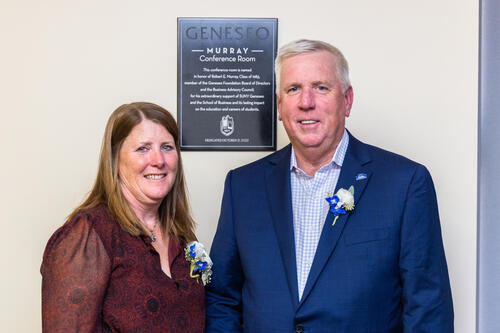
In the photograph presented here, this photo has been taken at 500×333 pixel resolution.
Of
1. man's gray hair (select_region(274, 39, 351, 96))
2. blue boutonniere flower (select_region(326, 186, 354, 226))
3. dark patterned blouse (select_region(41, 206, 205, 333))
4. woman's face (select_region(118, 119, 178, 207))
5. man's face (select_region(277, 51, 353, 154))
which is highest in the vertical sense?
man's gray hair (select_region(274, 39, 351, 96))

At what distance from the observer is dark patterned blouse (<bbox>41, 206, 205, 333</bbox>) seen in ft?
5.91

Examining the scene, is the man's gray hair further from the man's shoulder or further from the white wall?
the white wall

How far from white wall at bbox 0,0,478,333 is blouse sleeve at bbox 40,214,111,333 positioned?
0.96m

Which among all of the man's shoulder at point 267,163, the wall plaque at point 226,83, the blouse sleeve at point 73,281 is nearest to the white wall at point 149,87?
the wall plaque at point 226,83

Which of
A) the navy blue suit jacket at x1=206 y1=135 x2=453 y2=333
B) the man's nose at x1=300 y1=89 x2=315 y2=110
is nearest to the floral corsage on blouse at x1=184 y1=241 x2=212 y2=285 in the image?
the navy blue suit jacket at x1=206 y1=135 x2=453 y2=333

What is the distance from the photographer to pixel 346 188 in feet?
6.84

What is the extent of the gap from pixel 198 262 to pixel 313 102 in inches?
29.1

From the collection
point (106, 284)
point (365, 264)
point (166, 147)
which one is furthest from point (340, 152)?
point (106, 284)

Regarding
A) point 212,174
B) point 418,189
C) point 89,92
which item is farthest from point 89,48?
point 418,189

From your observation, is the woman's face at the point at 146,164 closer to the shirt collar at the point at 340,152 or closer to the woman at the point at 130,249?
the woman at the point at 130,249

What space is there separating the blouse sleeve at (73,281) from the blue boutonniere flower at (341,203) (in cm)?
79

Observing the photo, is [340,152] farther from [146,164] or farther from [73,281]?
[73,281]

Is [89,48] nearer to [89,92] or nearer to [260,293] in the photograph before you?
[89,92]

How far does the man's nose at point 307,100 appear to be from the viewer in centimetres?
207
